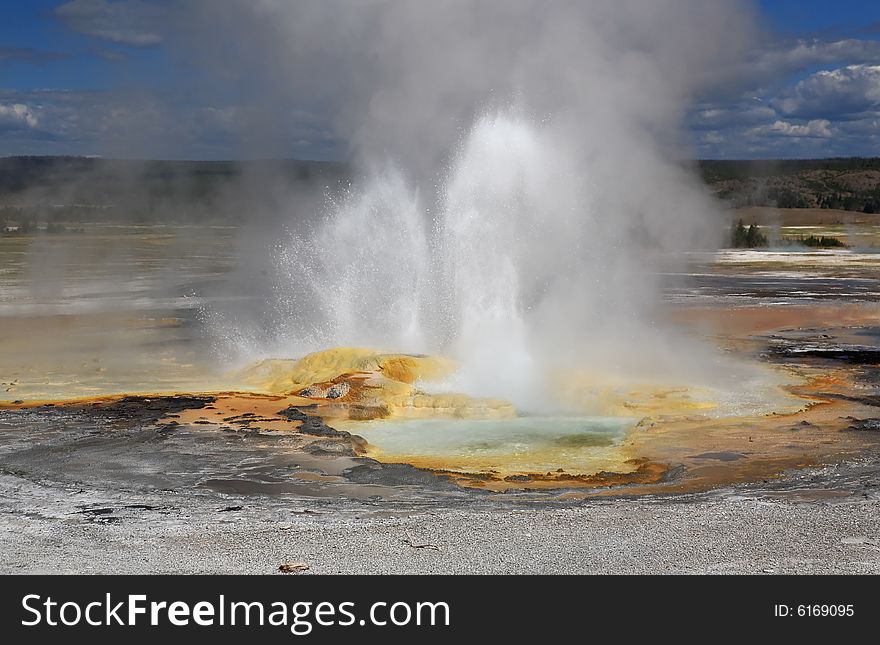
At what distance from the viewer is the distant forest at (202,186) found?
70062mm

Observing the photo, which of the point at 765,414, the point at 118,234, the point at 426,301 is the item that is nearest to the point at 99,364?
the point at 426,301

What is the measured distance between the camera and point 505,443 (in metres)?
9.69

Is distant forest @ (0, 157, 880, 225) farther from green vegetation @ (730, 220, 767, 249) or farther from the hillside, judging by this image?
green vegetation @ (730, 220, 767, 249)

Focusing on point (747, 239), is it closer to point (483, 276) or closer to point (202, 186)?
point (483, 276)

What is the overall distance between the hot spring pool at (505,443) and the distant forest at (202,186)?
48.5m

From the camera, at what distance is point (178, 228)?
6406 cm

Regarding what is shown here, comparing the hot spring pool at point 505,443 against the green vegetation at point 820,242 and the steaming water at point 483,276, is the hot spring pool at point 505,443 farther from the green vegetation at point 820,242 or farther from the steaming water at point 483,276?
the green vegetation at point 820,242

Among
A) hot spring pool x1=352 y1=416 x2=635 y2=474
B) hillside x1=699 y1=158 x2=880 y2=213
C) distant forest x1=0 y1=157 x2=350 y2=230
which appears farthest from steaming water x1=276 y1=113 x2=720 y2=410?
hillside x1=699 y1=158 x2=880 y2=213

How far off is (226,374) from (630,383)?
16.8 feet

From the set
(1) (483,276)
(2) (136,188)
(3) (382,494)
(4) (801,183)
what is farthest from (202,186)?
(3) (382,494)

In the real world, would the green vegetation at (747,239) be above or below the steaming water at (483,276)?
above

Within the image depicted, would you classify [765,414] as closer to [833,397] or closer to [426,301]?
[833,397]

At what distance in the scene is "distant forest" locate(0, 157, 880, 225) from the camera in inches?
2758

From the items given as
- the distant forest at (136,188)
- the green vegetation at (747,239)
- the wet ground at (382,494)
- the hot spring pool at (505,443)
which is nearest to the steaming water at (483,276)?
the hot spring pool at (505,443)
